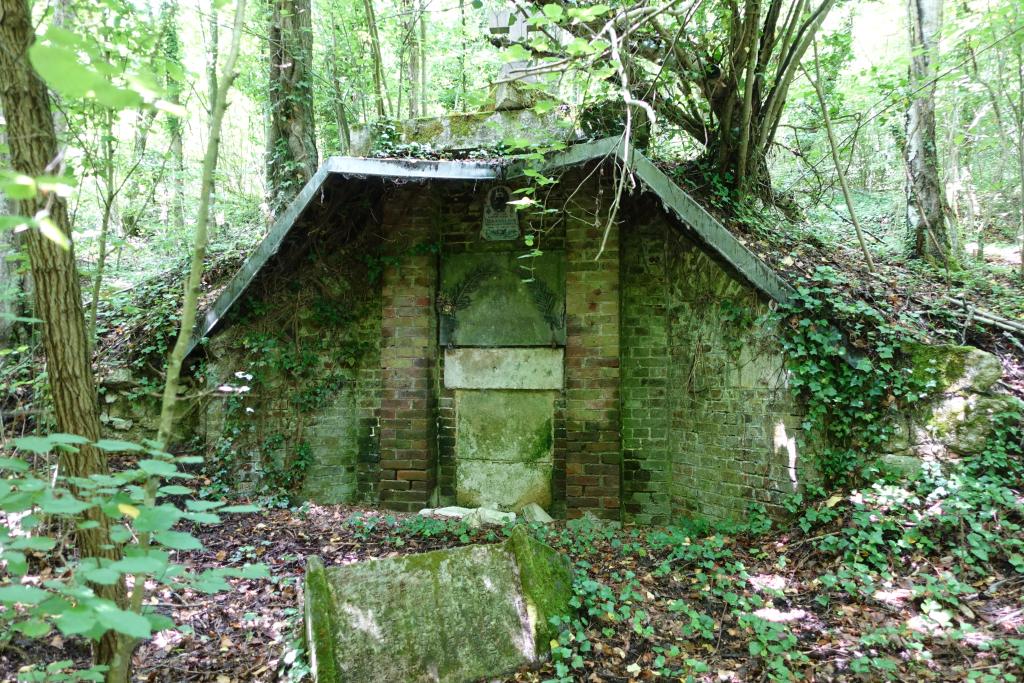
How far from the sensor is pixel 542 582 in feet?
10.4

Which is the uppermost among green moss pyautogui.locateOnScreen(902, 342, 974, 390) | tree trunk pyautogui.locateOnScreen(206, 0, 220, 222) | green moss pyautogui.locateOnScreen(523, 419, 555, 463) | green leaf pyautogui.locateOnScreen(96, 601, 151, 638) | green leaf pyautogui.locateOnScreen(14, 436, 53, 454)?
tree trunk pyautogui.locateOnScreen(206, 0, 220, 222)

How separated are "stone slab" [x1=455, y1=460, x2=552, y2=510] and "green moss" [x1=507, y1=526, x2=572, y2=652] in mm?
2118

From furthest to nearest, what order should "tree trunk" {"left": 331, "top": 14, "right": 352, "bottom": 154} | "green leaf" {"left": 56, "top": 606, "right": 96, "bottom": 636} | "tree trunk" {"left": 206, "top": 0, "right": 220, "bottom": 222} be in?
"tree trunk" {"left": 331, "top": 14, "right": 352, "bottom": 154} < "tree trunk" {"left": 206, "top": 0, "right": 220, "bottom": 222} < "green leaf" {"left": 56, "top": 606, "right": 96, "bottom": 636}

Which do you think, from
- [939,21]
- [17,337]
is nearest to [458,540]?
[17,337]

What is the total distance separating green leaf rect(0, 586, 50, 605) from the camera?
1.35 metres

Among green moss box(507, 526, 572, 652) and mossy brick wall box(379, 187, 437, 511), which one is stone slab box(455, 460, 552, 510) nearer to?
mossy brick wall box(379, 187, 437, 511)

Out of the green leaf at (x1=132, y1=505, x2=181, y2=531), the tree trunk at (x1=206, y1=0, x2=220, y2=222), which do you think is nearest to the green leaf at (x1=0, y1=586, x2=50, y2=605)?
the green leaf at (x1=132, y1=505, x2=181, y2=531)

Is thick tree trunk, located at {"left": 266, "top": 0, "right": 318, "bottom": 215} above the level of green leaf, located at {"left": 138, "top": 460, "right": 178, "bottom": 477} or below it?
above

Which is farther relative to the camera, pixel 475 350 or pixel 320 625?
pixel 475 350

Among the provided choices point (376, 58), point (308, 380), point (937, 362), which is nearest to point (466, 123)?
point (308, 380)

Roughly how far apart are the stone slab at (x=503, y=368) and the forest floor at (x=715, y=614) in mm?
1599

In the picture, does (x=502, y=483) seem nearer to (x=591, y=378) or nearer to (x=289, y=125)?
(x=591, y=378)

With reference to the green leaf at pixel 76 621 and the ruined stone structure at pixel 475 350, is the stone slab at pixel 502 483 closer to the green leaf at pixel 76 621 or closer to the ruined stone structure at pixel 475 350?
the ruined stone structure at pixel 475 350

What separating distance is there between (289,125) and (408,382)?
381cm
